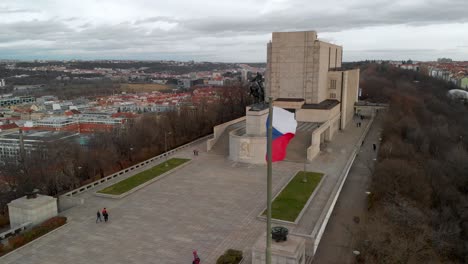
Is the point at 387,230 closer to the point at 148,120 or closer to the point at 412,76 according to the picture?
the point at 148,120

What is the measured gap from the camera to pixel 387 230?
2209 centimetres

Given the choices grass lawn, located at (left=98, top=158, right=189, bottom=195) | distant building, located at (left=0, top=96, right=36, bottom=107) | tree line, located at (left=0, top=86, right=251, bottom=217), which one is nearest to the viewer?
grass lawn, located at (left=98, top=158, right=189, bottom=195)

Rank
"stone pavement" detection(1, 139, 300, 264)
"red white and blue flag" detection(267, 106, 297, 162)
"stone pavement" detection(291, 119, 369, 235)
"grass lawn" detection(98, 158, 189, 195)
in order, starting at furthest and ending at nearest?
"grass lawn" detection(98, 158, 189, 195), "stone pavement" detection(291, 119, 369, 235), "stone pavement" detection(1, 139, 300, 264), "red white and blue flag" detection(267, 106, 297, 162)

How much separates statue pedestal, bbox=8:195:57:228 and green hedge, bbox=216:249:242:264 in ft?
40.4

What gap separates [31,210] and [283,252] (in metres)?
15.7

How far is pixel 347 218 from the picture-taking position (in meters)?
26.0

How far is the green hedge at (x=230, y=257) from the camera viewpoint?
61.1ft

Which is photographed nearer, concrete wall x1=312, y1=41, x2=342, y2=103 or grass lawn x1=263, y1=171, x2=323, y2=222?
grass lawn x1=263, y1=171, x2=323, y2=222

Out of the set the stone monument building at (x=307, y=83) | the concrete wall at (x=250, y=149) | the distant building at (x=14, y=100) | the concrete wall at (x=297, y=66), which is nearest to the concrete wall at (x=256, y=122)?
the concrete wall at (x=250, y=149)

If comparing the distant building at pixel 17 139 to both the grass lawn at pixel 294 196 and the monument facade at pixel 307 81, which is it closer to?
the monument facade at pixel 307 81

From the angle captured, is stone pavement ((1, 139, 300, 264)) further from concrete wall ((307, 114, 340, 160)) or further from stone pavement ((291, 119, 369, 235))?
concrete wall ((307, 114, 340, 160))

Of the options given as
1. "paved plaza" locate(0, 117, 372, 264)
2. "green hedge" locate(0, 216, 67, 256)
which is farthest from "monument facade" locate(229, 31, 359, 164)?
"green hedge" locate(0, 216, 67, 256)

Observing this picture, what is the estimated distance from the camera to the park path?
21.0 metres

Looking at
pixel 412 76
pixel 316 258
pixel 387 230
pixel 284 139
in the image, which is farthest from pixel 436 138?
pixel 412 76
